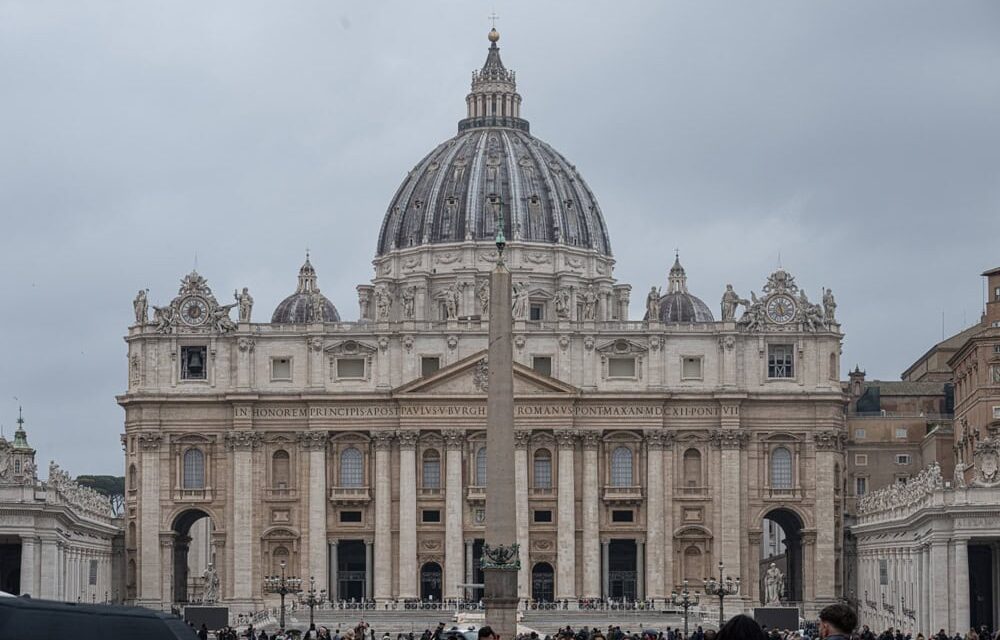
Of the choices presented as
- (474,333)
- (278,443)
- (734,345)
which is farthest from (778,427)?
(278,443)

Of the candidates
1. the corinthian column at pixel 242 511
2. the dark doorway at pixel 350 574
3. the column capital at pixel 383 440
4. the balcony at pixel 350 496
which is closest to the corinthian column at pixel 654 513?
the column capital at pixel 383 440

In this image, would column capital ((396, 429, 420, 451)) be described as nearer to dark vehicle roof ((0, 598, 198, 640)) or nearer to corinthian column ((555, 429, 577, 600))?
corinthian column ((555, 429, 577, 600))

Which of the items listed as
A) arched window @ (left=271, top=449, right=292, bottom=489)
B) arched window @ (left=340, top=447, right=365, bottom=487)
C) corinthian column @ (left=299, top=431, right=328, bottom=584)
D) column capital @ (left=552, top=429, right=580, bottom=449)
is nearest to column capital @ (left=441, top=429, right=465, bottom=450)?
arched window @ (left=340, top=447, right=365, bottom=487)

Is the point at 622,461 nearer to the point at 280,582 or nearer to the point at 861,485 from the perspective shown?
the point at 861,485

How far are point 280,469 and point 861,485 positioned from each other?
3224cm

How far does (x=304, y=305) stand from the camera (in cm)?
14638

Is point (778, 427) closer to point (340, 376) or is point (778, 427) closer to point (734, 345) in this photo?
point (734, 345)

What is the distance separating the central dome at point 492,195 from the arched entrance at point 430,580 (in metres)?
28.1

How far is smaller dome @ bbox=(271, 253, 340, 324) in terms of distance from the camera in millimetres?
141500

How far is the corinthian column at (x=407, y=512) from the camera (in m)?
127

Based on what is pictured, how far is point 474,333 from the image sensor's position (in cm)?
12912

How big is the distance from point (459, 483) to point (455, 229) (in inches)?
1117

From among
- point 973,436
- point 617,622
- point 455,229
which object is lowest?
point 617,622

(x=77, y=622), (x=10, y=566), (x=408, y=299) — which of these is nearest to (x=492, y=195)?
(x=408, y=299)
